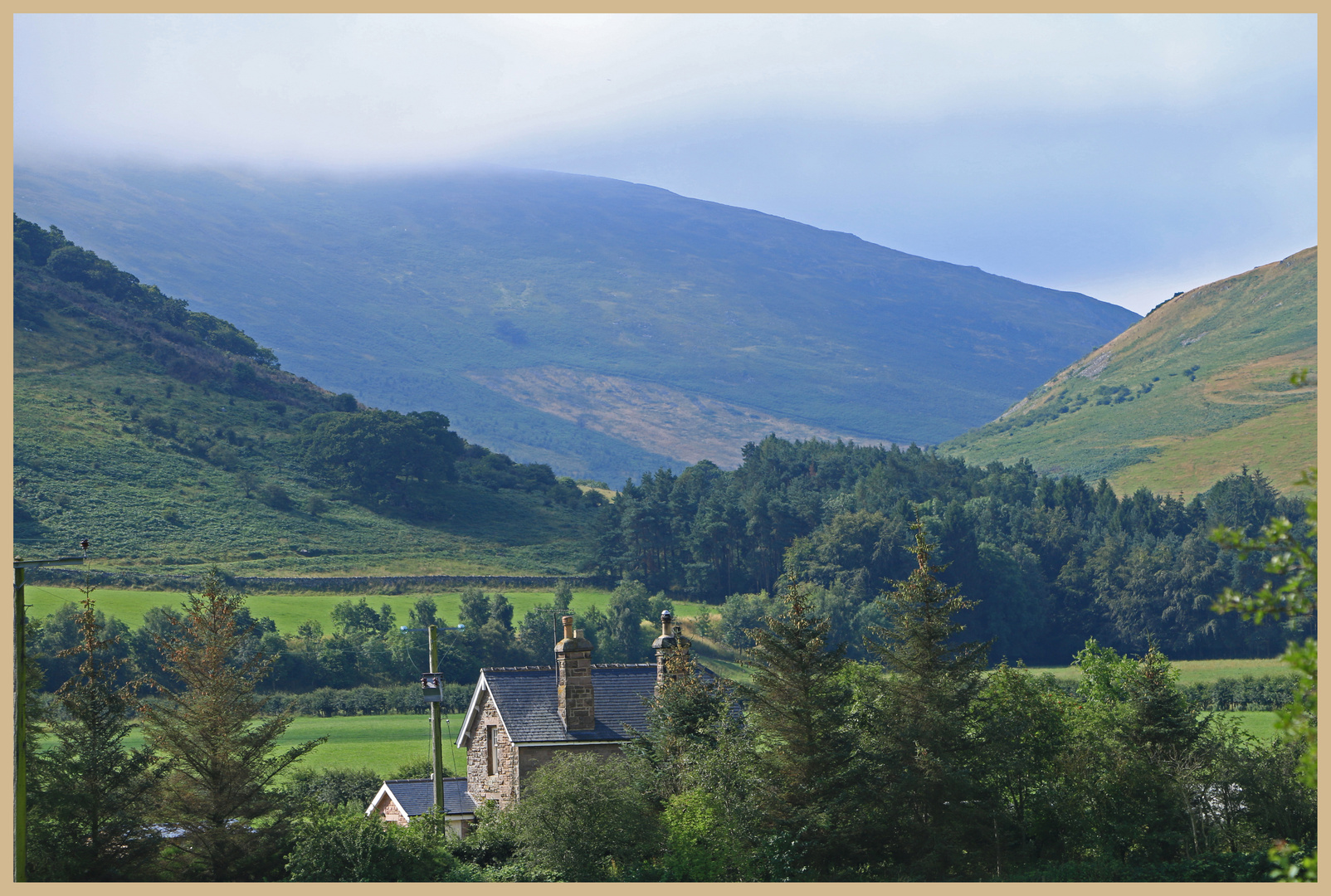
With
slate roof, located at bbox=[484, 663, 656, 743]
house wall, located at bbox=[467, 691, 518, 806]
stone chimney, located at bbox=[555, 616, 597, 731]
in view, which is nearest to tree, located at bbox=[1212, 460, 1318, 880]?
slate roof, located at bbox=[484, 663, 656, 743]

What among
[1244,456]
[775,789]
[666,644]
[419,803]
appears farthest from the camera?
[1244,456]

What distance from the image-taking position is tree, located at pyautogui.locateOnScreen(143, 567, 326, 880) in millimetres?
32031

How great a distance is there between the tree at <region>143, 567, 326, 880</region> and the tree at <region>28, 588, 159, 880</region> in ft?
2.25

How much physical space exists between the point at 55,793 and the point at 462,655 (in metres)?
65.0

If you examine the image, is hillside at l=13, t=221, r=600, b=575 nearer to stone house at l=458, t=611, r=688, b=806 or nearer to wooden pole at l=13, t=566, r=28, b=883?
stone house at l=458, t=611, r=688, b=806

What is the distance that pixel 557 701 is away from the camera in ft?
139

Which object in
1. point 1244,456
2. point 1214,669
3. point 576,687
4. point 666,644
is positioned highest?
point 1244,456

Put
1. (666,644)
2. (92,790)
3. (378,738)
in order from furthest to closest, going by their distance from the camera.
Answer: (378,738)
(666,644)
(92,790)

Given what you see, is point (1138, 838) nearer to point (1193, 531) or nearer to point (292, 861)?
point (292, 861)

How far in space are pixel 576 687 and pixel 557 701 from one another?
1.24 m

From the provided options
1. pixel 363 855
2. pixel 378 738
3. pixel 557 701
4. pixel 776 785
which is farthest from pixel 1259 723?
pixel 363 855

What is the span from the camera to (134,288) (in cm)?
17588

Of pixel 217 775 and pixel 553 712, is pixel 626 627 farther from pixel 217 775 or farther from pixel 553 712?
pixel 217 775

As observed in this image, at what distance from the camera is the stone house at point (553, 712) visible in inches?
1597
